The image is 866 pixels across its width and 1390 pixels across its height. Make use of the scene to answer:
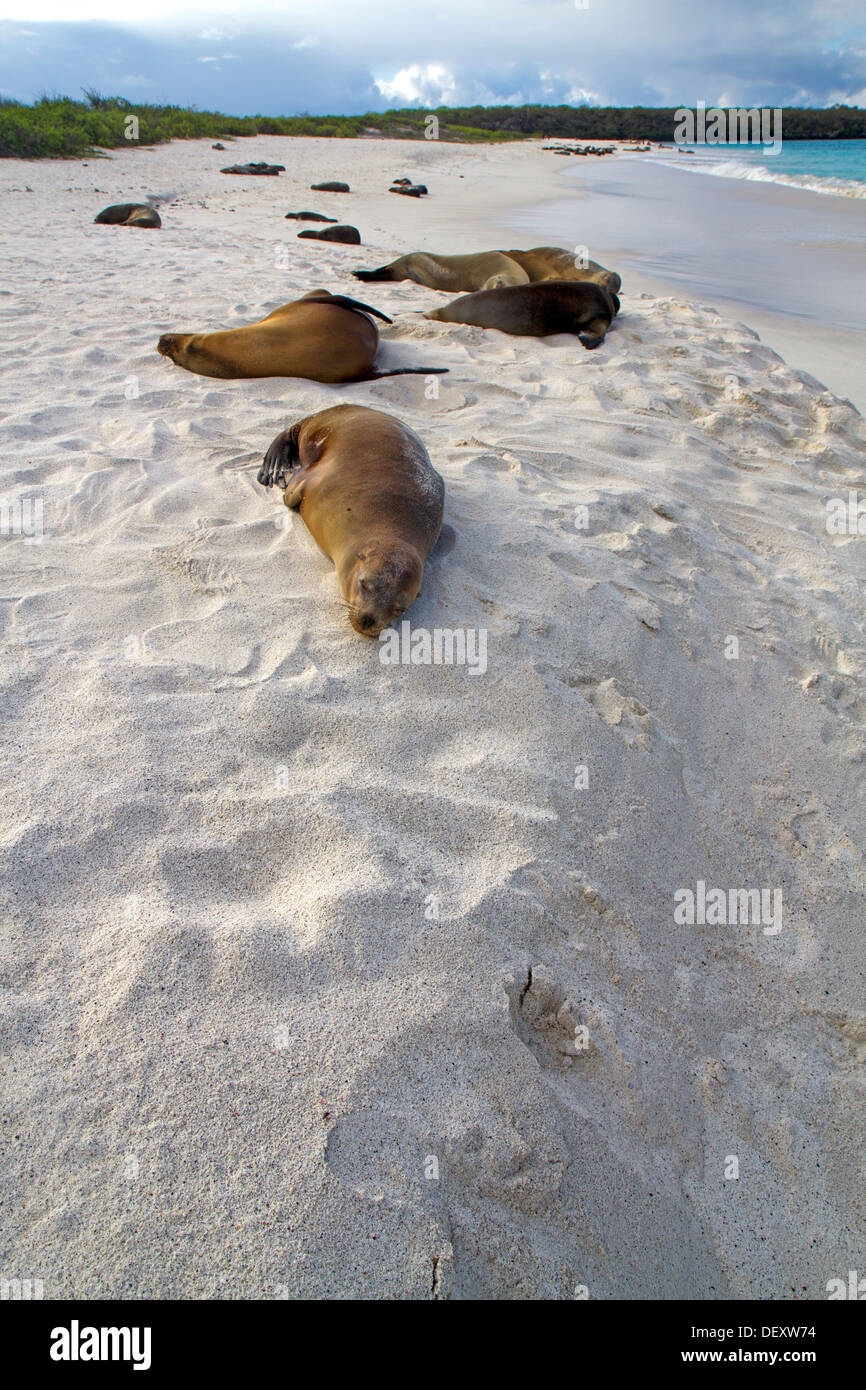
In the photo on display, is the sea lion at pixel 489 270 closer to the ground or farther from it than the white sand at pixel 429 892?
farther from it

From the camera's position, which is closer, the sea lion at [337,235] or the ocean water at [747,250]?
the ocean water at [747,250]

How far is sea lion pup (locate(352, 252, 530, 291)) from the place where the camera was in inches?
314

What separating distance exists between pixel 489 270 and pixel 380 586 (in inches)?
267

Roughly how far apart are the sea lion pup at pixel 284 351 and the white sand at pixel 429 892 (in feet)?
3.50

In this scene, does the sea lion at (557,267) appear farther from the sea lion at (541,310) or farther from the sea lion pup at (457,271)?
the sea lion at (541,310)

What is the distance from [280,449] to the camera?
→ 377cm

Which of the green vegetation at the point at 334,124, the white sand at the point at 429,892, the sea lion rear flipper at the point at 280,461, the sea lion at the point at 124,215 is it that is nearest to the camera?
the white sand at the point at 429,892

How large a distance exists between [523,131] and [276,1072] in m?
72.1

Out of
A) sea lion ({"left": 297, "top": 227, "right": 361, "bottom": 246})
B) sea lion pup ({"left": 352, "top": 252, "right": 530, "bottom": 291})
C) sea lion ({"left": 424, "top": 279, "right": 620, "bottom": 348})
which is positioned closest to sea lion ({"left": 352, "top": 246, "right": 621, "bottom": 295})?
sea lion pup ({"left": 352, "top": 252, "right": 530, "bottom": 291})

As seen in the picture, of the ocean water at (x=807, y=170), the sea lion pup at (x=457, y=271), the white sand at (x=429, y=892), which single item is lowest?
the white sand at (x=429, y=892)

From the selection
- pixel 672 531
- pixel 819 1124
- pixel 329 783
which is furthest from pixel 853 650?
pixel 329 783

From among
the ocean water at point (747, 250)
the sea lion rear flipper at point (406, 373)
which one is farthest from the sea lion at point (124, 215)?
the sea lion rear flipper at point (406, 373)

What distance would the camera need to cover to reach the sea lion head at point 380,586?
8.84 ft
